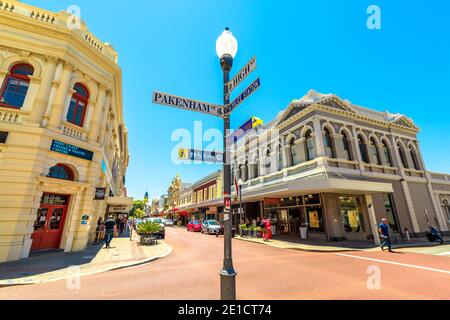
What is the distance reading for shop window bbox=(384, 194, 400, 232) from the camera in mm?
16703

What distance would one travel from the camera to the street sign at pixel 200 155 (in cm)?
359

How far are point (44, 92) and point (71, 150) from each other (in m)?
3.11

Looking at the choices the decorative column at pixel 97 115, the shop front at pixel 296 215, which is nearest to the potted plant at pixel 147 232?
the decorative column at pixel 97 115

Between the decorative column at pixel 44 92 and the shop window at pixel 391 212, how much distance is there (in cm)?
2416

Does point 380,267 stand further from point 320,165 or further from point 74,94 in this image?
point 74,94

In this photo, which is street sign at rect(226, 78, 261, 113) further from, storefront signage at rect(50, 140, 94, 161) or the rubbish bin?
the rubbish bin

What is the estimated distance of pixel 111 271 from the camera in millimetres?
7199

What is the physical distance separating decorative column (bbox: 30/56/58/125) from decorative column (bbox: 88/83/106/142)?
7.62 feet

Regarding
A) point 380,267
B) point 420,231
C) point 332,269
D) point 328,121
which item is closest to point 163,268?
point 332,269

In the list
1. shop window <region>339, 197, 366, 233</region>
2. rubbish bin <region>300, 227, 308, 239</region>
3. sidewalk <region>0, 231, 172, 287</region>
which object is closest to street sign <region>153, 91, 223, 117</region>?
sidewalk <region>0, 231, 172, 287</region>

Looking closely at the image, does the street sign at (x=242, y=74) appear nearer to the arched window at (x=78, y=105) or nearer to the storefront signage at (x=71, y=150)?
the storefront signage at (x=71, y=150)

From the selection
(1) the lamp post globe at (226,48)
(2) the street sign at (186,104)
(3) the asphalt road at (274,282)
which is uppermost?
(1) the lamp post globe at (226,48)

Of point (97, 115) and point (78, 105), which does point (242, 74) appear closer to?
point (97, 115)

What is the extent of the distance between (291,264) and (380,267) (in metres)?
3.19
